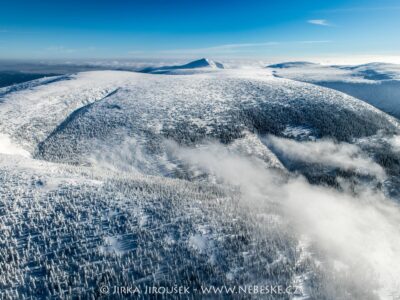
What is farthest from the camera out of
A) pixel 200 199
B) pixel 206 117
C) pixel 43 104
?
pixel 43 104

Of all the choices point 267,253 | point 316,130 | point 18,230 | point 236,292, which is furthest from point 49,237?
point 316,130

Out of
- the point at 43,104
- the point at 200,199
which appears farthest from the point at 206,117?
the point at 43,104

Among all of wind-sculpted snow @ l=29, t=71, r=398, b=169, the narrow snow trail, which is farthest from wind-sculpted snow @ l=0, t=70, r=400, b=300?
the narrow snow trail

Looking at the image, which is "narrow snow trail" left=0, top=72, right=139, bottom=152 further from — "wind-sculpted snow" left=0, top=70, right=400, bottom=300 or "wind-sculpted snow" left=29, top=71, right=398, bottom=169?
"wind-sculpted snow" left=29, top=71, right=398, bottom=169

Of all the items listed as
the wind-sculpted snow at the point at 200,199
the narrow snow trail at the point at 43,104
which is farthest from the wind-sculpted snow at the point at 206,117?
the narrow snow trail at the point at 43,104

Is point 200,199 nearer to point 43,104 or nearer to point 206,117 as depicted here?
A: point 206,117

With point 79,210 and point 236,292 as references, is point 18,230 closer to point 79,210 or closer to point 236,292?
point 79,210

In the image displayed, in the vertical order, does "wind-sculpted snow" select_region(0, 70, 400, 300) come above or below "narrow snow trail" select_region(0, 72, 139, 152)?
below

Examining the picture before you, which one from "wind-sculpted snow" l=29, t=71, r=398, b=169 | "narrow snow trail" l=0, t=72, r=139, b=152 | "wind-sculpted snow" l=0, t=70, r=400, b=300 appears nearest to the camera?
"wind-sculpted snow" l=0, t=70, r=400, b=300
